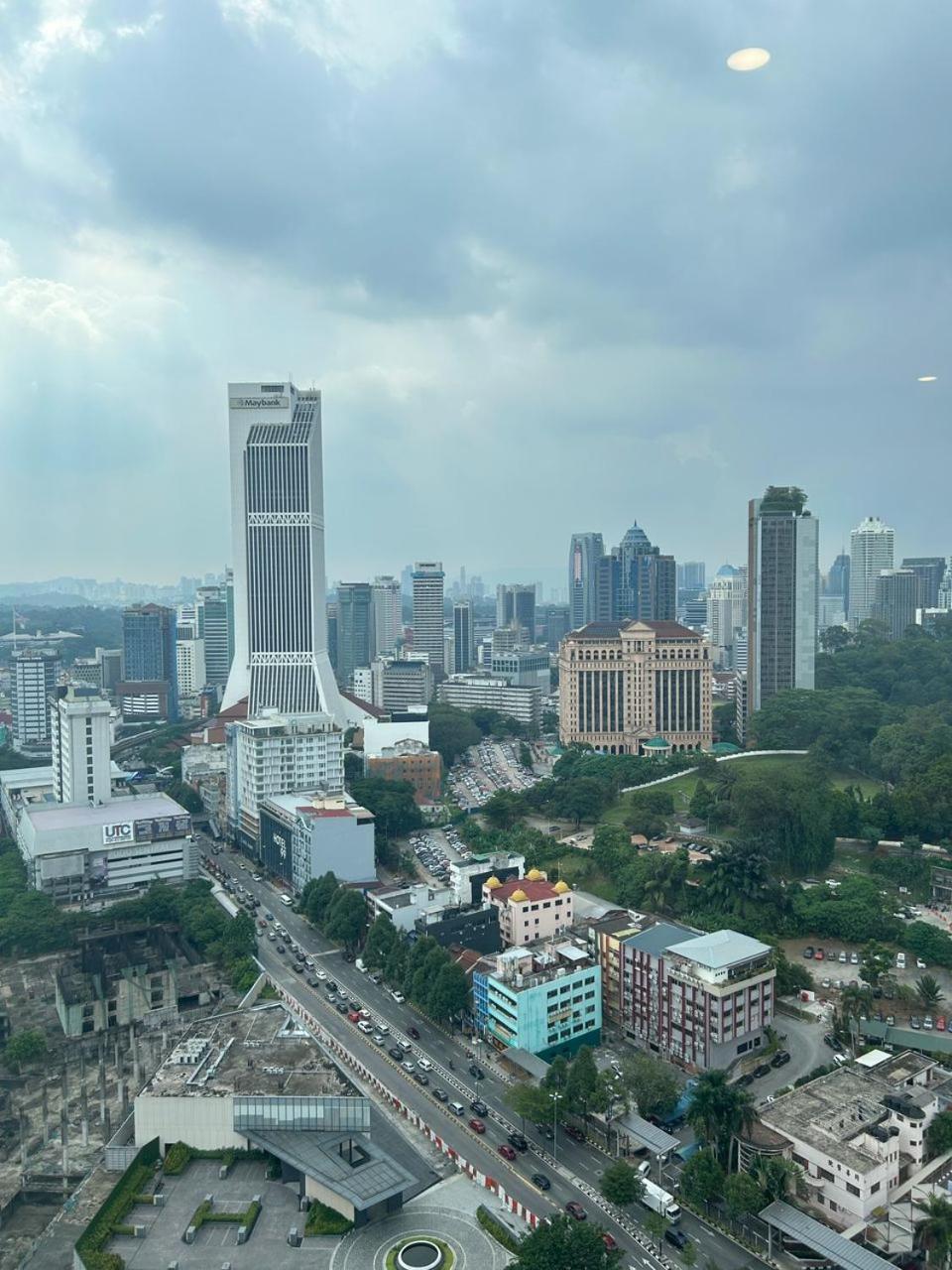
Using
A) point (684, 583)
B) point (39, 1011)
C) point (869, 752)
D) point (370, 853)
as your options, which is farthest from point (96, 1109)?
point (684, 583)

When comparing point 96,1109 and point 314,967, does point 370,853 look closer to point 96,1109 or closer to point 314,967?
point 314,967

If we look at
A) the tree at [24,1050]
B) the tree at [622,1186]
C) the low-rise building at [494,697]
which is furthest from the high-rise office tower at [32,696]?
the tree at [622,1186]

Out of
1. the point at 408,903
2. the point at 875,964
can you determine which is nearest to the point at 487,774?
the point at 408,903

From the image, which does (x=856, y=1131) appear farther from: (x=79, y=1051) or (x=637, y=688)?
(x=637, y=688)

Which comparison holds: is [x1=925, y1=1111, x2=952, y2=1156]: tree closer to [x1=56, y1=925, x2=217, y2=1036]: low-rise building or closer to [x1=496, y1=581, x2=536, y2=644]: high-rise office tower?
[x1=56, y1=925, x2=217, y2=1036]: low-rise building

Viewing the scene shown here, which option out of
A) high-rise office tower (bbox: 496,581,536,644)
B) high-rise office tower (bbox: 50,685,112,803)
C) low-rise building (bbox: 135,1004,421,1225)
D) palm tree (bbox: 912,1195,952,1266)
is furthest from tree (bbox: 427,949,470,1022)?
high-rise office tower (bbox: 496,581,536,644)
